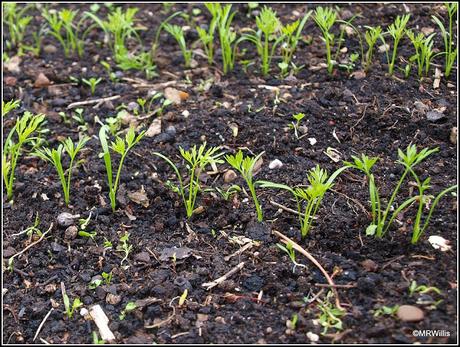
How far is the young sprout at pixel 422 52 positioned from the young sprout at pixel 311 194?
3.52 feet

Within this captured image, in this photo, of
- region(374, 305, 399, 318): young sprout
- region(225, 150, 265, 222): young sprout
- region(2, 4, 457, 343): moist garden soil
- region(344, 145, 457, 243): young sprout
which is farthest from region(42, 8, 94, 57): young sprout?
region(374, 305, 399, 318): young sprout

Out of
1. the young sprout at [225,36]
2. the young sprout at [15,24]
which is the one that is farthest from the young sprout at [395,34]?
the young sprout at [15,24]

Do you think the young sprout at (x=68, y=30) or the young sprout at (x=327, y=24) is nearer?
the young sprout at (x=327, y=24)

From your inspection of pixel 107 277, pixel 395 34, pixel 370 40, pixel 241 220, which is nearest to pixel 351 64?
pixel 370 40

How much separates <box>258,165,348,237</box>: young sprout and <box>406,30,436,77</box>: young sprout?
107 cm

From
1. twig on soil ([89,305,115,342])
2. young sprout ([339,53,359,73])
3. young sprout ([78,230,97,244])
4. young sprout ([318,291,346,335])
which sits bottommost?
twig on soil ([89,305,115,342])

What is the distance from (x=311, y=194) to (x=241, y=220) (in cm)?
41

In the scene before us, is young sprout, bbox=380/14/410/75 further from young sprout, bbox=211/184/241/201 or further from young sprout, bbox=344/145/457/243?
young sprout, bbox=211/184/241/201

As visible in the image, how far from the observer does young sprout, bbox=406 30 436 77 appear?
350 centimetres

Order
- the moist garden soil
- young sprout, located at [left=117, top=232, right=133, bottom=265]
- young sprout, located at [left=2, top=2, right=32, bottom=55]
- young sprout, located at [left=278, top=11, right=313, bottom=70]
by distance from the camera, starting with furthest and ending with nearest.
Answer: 1. young sprout, located at [left=2, top=2, right=32, bottom=55]
2. young sprout, located at [left=278, top=11, right=313, bottom=70]
3. young sprout, located at [left=117, top=232, right=133, bottom=265]
4. the moist garden soil

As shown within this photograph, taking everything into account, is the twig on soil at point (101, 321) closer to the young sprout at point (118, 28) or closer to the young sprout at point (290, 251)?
the young sprout at point (290, 251)

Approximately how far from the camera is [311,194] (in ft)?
8.98

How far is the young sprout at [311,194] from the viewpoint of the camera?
272cm

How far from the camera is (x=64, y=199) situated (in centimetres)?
327
